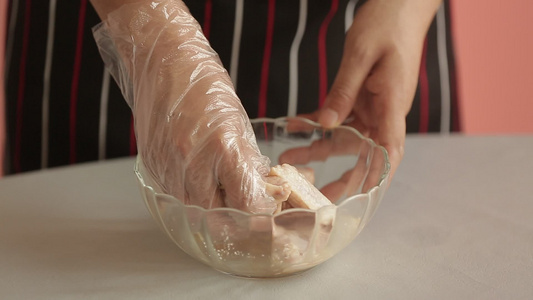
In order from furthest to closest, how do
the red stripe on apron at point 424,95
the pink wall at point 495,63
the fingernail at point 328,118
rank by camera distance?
the pink wall at point 495,63 < the red stripe on apron at point 424,95 < the fingernail at point 328,118

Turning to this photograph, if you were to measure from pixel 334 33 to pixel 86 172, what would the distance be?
1.78 ft

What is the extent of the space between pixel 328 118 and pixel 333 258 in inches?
11.5

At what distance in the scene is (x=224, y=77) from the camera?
742mm

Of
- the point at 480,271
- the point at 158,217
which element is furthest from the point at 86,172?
the point at 480,271

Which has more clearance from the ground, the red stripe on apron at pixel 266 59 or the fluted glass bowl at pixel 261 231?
the red stripe on apron at pixel 266 59

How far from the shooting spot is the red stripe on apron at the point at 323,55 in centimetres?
124

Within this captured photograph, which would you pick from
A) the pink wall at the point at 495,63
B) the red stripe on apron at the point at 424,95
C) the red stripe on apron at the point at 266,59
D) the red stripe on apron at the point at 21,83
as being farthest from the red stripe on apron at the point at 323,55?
Result: the pink wall at the point at 495,63

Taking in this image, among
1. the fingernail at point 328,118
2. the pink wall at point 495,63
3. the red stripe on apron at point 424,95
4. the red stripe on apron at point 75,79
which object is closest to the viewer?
the fingernail at point 328,118

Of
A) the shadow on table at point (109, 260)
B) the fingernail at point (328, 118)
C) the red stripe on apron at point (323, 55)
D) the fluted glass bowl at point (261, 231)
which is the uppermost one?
the red stripe on apron at point (323, 55)

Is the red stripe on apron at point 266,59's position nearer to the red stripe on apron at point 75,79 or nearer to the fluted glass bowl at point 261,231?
the red stripe on apron at point 75,79

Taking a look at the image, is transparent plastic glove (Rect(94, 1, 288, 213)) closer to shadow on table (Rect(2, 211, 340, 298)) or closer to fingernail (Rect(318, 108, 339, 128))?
shadow on table (Rect(2, 211, 340, 298))

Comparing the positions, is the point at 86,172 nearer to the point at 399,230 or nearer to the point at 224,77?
the point at 224,77

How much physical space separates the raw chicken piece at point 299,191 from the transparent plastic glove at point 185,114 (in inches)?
0.7

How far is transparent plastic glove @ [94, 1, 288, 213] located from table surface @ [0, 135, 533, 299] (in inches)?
3.9
